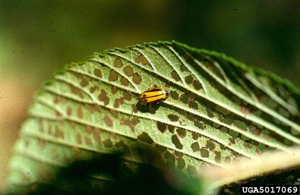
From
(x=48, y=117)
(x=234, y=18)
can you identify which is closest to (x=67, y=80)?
(x=48, y=117)

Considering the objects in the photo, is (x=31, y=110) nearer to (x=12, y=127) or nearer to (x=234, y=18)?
(x=12, y=127)

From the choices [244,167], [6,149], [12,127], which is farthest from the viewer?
[12,127]

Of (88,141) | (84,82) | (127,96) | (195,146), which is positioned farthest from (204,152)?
(84,82)

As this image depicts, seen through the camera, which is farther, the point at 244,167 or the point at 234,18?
the point at 234,18

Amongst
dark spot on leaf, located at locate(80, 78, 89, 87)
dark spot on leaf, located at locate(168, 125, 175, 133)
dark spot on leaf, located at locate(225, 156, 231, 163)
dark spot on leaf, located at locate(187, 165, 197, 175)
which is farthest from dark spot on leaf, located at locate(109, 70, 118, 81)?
dark spot on leaf, located at locate(225, 156, 231, 163)

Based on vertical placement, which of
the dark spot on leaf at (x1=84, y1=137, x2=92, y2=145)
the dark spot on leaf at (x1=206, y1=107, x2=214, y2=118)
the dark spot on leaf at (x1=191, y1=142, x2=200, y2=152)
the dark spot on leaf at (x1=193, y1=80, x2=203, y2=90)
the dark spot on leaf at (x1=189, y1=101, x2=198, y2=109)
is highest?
the dark spot on leaf at (x1=193, y1=80, x2=203, y2=90)

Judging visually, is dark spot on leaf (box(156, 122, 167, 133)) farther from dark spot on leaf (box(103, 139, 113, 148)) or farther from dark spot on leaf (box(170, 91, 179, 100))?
dark spot on leaf (box(103, 139, 113, 148))

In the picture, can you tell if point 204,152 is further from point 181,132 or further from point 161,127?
point 161,127
